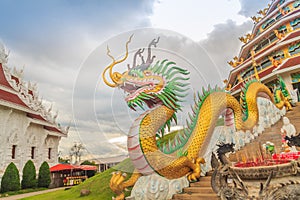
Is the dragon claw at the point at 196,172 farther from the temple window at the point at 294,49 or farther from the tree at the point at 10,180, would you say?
the temple window at the point at 294,49

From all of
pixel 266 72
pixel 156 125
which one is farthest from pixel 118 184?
pixel 266 72

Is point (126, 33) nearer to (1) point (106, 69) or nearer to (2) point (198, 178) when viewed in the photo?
(1) point (106, 69)

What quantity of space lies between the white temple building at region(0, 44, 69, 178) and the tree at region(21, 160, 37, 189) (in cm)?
102

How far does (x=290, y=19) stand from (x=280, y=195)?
17146 mm

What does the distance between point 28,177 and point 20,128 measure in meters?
3.10

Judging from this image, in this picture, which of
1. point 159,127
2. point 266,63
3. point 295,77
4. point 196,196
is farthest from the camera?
point 266,63

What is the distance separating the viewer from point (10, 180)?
12656 millimetres

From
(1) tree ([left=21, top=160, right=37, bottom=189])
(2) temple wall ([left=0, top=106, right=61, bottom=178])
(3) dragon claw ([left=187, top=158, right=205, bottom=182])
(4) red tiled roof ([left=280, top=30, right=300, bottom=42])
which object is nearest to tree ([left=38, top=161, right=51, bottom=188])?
(1) tree ([left=21, top=160, right=37, bottom=189])

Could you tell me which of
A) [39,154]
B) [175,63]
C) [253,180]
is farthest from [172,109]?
[39,154]

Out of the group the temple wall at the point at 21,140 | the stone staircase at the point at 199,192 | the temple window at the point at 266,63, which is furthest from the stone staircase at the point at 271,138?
the temple wall at the point at 21,140

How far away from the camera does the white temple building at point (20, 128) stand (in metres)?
13.8

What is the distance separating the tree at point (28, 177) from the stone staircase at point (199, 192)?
1199 centimetres

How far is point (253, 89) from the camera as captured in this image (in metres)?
9.26

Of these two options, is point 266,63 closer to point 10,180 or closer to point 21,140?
point 21,140
